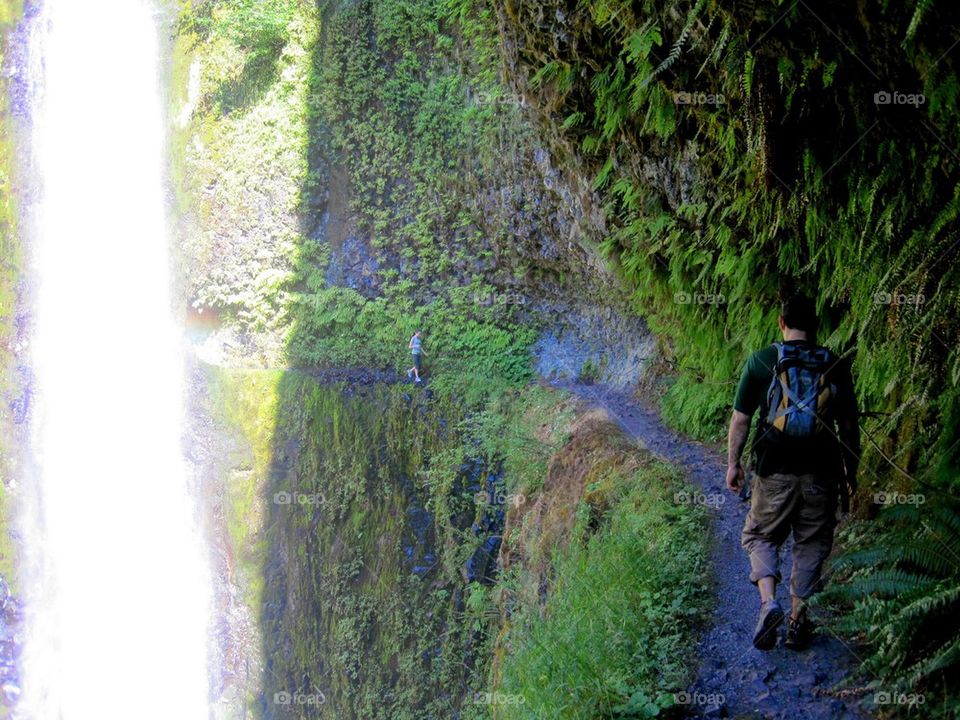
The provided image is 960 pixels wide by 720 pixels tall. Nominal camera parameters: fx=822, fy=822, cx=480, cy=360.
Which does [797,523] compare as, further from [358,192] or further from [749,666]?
[358,192]

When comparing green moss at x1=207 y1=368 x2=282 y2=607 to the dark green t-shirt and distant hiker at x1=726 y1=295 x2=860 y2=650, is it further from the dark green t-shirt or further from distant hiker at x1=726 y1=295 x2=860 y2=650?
the dark green t-shirt

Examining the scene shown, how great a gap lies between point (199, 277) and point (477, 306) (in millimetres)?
7152

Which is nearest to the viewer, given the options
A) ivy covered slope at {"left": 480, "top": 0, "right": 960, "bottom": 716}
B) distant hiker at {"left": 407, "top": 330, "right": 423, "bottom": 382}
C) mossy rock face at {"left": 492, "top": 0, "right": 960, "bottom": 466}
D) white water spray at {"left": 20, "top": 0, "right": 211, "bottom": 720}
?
ivy covered slope at {"left": 480, "top": 0, "right": 960, "bottom": 716}

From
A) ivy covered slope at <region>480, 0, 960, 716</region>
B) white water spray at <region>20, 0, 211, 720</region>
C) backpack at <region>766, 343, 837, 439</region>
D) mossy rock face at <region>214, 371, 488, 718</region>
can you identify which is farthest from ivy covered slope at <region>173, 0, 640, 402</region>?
backpack at <region>766, 343, 837, 439</region>

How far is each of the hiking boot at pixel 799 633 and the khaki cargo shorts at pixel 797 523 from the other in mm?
142

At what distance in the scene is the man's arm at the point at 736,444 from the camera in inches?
162

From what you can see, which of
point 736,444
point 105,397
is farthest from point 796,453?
point 105,397

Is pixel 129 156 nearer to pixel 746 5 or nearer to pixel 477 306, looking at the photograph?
pixel 477 306

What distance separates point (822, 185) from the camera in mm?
5270

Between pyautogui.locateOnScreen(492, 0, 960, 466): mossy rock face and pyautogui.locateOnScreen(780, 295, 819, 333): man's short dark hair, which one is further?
pyautogui.locateOnScreen(492, 0, 960, 466): mossy rock face

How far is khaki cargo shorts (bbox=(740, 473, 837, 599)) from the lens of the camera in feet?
13.2

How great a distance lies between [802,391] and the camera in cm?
386

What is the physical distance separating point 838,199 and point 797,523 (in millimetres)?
2293

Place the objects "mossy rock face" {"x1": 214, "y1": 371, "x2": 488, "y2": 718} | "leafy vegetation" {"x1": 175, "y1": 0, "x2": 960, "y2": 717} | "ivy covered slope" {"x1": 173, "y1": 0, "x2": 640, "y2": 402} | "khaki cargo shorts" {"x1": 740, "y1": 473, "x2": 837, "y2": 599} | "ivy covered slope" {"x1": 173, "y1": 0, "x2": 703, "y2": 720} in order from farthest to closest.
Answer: "ivy covered slope" {"x1": 173, "y1": 0, "x2": 640, "y2": 402}, "mossy rock face" {"x1": 214, "y1": 371, "x2": 488, "y2": 718}, "ivy covered slope" {"x1": 173, "y1": 0, "x2": 703, "y2": 720}, "leafy vegetation" {"x1": 175, "y1": 0, "x2": 960, "y2": 717}, "khaki cargo shorts" {"x1": 740, "y1": 473, "x2": 837, "y2": 599}
